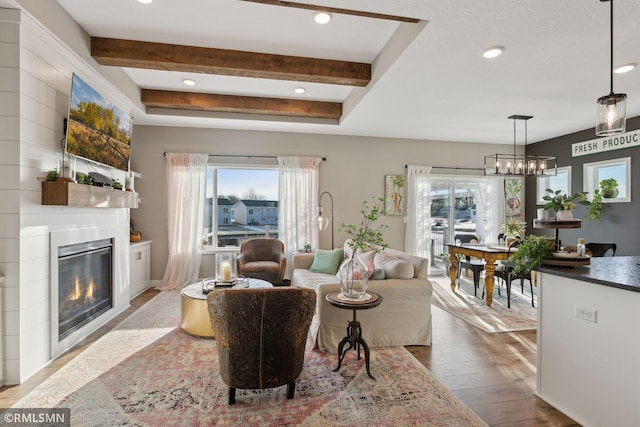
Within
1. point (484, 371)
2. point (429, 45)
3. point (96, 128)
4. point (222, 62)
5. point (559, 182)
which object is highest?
point (222, 62)

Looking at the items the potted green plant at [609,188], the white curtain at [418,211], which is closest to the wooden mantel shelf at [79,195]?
the white curtain at [418,211]

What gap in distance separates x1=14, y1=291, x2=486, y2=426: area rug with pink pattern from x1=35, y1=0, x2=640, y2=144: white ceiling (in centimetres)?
271

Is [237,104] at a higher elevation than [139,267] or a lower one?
higher

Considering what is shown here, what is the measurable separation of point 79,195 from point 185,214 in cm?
254

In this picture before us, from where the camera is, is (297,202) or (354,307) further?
(297,202)

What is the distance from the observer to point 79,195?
2920 millimetres

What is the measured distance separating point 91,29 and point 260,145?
2.92 m

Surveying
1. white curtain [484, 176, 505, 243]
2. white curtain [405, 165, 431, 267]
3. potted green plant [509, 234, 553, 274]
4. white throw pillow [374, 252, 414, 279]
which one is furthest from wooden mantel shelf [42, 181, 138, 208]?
white curtain [484, 176, 505, 243]

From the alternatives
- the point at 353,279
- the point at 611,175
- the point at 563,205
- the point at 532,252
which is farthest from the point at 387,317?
the point at 611,175

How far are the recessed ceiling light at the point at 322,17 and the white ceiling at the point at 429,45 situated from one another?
0.07 m

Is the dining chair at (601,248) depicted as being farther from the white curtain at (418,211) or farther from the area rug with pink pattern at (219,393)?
the area rug with pink pattern at (219,393)

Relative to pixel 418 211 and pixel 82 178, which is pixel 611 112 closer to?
pixel 82 178

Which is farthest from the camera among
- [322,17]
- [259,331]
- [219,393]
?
[322,17]

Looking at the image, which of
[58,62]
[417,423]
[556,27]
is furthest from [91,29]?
[417,423]
